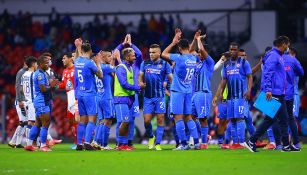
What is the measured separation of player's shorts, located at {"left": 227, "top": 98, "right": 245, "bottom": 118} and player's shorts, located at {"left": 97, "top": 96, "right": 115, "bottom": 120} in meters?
2.83

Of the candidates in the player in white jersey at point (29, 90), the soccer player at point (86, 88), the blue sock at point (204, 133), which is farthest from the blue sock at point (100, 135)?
the blue sock at point (204, 133)

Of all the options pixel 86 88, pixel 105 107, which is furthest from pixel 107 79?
pixel 86 88

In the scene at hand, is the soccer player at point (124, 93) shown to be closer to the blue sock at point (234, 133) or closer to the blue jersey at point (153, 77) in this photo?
the blue jersey at point (153, 77)

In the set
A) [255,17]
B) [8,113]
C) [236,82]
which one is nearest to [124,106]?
[236,82]

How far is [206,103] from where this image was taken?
22.6 meters

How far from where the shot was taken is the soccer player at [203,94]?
886 inches

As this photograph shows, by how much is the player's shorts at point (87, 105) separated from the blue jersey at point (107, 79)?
66.1 inches

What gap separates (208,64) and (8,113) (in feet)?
43.4

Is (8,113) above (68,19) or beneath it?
beneath

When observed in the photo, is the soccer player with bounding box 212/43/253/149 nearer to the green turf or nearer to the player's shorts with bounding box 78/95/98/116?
the green turf

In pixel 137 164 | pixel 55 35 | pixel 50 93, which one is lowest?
pixel 137 164

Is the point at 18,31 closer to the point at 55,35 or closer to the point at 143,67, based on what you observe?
the point at 55,35

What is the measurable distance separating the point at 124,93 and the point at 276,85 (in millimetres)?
3829

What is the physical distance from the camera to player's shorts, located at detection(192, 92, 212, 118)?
73.7 feet
